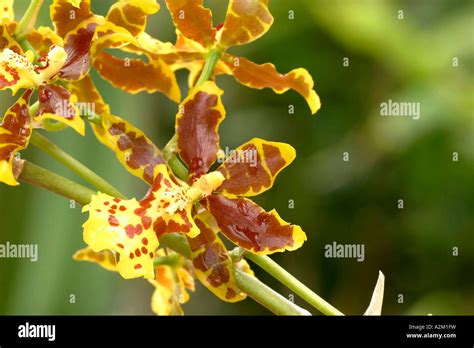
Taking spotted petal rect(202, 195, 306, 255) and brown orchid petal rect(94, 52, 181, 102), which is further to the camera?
brown orchid petal rect(94, 52, 181, 102)

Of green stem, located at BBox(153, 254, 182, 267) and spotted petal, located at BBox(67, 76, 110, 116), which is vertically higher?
spotted petal, located at BBox(67, 76, 110, 116)

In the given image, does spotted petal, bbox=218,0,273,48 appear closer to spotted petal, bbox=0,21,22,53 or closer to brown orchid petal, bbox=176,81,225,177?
brown orchid petal, bbox=176,81,225,177

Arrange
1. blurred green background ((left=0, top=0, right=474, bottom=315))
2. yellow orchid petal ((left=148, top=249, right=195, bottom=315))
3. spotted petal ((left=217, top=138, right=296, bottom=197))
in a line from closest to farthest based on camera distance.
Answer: spotted petal ((left=217, top=138, right=296, bottom=197)) → yellow orchid petal ((left=148, top=249, right=195, bottom=315)) → blurred green background ((left=0, top=0, right=474, bottom=315))

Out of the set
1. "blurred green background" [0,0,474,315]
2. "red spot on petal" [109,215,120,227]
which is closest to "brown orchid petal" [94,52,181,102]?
"red spot on petal" [109,215,120,227]

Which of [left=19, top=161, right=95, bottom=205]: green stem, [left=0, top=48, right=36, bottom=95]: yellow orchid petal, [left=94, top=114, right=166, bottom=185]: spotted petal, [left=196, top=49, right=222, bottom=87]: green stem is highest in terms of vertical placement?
[left=196, top=49, right=222, bottom=87]: green stem

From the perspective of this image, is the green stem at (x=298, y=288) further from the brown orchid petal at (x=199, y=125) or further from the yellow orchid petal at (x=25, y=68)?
the yellow orchid petal at (x=25, y=68)

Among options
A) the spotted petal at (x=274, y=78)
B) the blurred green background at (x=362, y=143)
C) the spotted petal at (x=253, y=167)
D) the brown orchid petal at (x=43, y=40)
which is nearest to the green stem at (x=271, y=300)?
the spotted petal at (x=253, y=167)

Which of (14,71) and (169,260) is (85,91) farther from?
(169,260)
